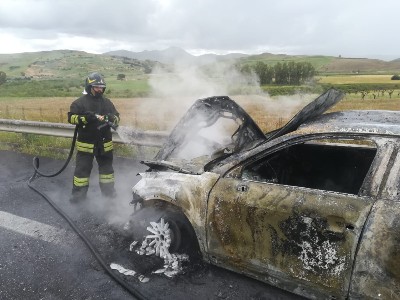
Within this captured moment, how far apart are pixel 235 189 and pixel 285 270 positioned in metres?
0.77

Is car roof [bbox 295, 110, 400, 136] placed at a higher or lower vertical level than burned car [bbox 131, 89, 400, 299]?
higher

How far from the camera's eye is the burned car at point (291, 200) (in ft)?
8.47

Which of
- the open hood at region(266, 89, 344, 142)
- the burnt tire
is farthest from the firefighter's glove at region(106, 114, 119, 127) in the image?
the open hood at region(266, 89, 344, 142)

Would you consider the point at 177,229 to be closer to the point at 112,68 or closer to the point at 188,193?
the point at 188,193

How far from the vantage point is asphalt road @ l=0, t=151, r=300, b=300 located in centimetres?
340

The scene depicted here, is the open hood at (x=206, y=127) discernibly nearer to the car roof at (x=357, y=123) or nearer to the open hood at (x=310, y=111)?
the open hood at (x=310, y=111)

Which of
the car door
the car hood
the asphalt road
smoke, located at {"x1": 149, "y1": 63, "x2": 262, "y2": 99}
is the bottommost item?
the asphalt road

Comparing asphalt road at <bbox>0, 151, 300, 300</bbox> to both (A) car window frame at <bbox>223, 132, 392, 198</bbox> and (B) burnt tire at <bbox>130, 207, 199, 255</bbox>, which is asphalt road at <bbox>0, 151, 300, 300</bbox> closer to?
(B) burnt tire at <bbox>130, 207, 199, 255</bbox>

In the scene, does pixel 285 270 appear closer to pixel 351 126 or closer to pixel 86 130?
pixel 351 126

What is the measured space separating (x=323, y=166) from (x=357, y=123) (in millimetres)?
1177

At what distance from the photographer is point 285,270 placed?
9.78 ft

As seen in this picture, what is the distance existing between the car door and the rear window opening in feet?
1.33

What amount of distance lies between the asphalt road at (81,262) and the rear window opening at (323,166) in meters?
1.15

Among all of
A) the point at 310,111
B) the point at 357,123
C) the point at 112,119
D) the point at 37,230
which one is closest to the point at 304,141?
the point at 357,123
